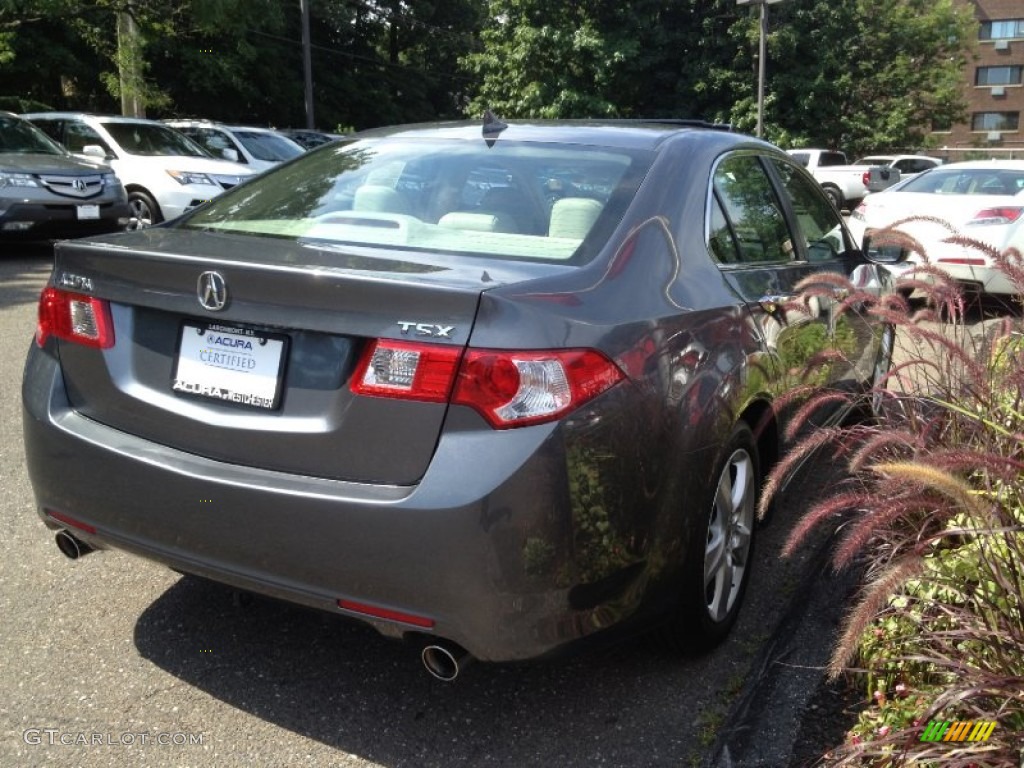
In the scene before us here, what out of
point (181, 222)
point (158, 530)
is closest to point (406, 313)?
point (158, 530)

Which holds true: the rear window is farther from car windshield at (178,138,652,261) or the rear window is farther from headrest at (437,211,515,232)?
headrest at (437,211,515,232)

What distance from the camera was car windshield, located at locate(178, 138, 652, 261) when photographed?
2.86m

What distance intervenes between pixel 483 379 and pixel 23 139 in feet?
39.3

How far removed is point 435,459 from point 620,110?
109 feet

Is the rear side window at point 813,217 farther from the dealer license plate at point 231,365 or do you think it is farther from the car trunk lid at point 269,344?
the dealer license plate at point 231,365

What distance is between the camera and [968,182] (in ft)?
35.9

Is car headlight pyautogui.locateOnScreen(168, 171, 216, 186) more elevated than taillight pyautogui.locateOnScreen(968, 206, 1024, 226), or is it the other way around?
car headlight pyautogui.locateOnScreen(168, 171, 216, 186)

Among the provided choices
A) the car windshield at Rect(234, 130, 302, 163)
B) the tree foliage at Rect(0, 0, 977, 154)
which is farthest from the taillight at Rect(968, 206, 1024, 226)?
the tree foliage at Rect(0, 0, 977, 154)

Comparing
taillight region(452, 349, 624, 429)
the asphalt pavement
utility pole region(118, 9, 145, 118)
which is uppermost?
utility pole region(118, 9, 145, 118)

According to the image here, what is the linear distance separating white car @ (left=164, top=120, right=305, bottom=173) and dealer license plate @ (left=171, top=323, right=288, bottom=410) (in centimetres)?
1269

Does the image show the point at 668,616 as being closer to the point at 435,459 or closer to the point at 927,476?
the point at 435,459

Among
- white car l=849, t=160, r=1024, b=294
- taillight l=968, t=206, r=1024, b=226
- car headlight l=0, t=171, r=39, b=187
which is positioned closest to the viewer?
white car l=849, t=160, r=1024, b=294

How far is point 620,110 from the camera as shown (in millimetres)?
33781

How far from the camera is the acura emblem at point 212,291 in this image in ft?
8.17
